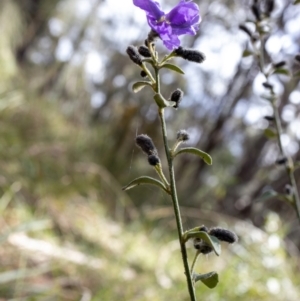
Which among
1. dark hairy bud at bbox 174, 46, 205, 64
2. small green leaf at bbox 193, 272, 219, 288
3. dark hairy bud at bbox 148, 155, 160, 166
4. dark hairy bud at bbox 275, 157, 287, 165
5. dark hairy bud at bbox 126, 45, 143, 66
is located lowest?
small green leaf at bbox 193, 272, 219, 288

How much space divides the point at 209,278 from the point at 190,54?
36cm

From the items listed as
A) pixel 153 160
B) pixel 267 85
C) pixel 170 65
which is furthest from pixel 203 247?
pixel 267 85

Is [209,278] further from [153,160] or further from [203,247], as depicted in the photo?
[153,160]

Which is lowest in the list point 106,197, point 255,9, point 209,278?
point 209,278

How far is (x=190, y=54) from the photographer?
2.46 ft

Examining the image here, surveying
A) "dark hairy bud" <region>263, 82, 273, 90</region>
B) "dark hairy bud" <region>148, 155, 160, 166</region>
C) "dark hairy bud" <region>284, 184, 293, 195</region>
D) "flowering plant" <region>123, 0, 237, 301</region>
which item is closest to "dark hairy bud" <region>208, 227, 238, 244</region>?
"flowering plant" <region>123, 0, 237, 301</region>

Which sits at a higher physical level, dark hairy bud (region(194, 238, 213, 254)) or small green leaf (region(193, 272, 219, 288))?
dark hairy bud (region(194, 238, 213, 254))

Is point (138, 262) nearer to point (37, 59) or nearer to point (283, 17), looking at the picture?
point (283, 17)

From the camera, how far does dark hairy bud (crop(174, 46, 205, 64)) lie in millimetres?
745

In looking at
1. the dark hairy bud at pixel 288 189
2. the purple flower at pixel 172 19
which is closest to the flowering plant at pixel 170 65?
the purple flower at pixel 172 19

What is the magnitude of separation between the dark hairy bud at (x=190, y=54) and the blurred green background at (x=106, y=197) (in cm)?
11

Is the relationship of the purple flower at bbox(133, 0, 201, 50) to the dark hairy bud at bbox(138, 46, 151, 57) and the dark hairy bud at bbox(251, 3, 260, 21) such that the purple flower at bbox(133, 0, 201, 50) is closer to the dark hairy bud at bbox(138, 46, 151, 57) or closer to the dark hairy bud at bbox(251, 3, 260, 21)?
the dark hairy bud at bbox(138, 46, 151, 57)

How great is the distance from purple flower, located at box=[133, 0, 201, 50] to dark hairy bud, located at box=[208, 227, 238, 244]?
30 centimetres

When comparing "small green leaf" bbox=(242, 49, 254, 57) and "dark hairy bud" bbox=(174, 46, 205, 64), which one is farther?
"small green leaf" bbox=(242, 49, 254, 57)
